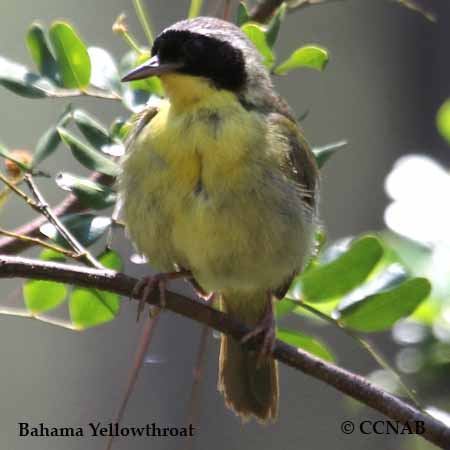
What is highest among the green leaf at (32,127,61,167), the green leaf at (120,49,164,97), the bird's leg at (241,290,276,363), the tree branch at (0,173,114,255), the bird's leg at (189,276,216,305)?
the green leaf at (120,49,164,97)

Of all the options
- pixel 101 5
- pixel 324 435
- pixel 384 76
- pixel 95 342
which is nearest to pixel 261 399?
pixel 324 435

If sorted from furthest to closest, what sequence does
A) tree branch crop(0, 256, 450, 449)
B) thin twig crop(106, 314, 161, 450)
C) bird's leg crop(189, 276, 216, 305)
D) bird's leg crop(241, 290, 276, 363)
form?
bird's leg crop(189, 276, 216, 305)
bird's leg crop(241, 290, 276, 363)
thin twig crop(106, 314, 161, 450)
tree branch crop(0, 256, 450, 449)

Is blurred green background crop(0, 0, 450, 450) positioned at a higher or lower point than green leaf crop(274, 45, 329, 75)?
lower

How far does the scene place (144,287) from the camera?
2598mm

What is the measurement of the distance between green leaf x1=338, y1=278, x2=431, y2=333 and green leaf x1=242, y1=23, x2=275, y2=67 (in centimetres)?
70

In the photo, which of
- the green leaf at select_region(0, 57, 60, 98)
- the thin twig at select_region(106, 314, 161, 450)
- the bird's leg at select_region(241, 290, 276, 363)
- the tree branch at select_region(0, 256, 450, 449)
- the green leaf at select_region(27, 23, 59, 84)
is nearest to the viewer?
the tree branch at select_region(0, 256, 450, 449)

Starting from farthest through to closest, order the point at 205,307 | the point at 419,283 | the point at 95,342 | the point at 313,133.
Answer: the point at 313,133 < the point at 95,342 < the point at 419,283 < the point at 205,307

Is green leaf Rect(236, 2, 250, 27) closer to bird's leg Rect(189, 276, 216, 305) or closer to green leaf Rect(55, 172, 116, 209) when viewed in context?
green leaf Rect(55, 172, 116, 209)

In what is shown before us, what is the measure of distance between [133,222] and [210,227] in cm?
23

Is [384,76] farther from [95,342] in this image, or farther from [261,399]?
[261,399]

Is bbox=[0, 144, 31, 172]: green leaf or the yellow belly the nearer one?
bbox=[0, 144, 31, 172]: green leaf

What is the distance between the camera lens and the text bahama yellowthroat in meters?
2.69

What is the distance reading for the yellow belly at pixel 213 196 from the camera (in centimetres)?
268

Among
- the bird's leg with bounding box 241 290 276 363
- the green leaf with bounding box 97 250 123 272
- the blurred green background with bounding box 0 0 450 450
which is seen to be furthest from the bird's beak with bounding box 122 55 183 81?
the blurred green background with bounding box 0 0 450 450
